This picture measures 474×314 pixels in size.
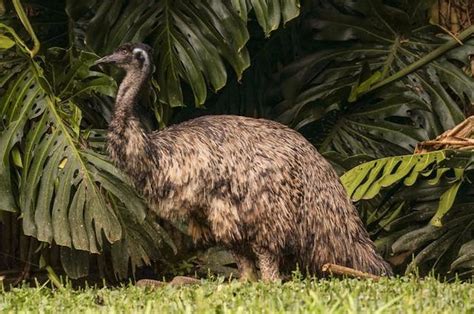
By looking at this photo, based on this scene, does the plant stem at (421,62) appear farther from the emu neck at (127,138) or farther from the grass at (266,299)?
the grass at (266,299)

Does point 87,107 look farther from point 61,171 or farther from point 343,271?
point 343,271

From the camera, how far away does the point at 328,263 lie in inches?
323

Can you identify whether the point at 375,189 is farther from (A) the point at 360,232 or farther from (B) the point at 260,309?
(B) the point at 260,309

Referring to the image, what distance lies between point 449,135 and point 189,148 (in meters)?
2.17

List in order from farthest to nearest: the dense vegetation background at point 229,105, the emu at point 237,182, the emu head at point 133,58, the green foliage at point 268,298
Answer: the dense vegetation background at point 229,105, the emu head at point 133,58, the emu at point 237,182, the green foliage at point 268,298

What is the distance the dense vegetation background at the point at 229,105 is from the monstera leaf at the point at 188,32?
1cm

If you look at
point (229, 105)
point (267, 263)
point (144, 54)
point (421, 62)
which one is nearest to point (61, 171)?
point (144, 54)

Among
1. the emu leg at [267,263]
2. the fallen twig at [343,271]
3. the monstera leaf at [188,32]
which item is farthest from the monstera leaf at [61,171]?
the fallen twig at [343,271]

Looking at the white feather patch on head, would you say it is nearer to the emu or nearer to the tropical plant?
the emu

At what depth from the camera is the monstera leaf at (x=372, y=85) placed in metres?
10.0

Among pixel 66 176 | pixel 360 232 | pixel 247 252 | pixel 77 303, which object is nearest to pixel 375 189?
pixel 360 232

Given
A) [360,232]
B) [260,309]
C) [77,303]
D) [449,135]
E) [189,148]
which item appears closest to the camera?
[260,309]

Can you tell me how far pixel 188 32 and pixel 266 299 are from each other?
376cm

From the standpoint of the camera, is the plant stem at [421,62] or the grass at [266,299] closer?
the grass at [266,299]
